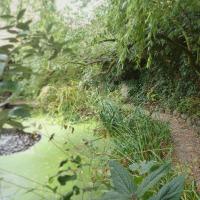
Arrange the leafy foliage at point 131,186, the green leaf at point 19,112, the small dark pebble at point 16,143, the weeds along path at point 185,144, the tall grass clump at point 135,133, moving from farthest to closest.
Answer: the small dark pebble at point 16,143, the tall grass clump at point 135,133, the weeds along path at point 185,144, the leafy foliage at point 131,186, the green leaf at point 19,112

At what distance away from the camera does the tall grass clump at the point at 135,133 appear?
3781mm

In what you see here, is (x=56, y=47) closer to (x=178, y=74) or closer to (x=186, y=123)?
(x=186, y=123)

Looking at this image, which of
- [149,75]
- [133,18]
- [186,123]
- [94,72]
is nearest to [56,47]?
[133,18]

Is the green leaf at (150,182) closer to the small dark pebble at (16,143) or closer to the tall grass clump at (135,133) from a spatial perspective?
→ the tall grass clump at (135,133)

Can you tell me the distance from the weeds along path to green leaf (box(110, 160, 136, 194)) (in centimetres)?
236

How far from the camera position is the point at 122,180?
0.82 m

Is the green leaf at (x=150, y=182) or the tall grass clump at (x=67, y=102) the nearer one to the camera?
the green leaf at (x=150, y=182)

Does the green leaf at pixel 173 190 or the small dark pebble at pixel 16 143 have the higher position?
the green leaf at pixel 173 190

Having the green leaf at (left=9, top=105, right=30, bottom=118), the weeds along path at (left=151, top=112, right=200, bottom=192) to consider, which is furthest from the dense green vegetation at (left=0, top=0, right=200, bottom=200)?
→ the weeds along path at (left=151, top=112, right=200, bottom=192)

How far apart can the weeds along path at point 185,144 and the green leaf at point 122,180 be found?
7.74 ft

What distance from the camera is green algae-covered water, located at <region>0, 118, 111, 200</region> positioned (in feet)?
11.2

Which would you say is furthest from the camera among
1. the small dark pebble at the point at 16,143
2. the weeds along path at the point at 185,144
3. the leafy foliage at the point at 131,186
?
the small dark pebble at the point at 16,143

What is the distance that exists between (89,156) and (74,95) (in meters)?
2.40

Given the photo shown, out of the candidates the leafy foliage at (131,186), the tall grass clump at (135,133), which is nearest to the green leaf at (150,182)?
the leafy foliage at (131,186)
